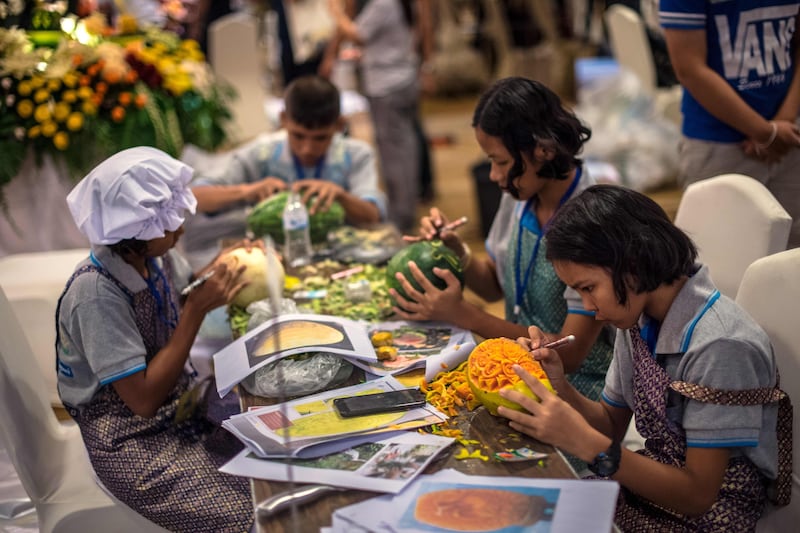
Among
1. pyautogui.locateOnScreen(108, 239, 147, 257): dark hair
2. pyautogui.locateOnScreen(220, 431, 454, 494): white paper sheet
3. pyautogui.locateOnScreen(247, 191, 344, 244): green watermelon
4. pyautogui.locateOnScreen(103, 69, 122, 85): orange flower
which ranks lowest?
pyautogui.locateOnScreen(220, 431, 454, 494): white paper sheet

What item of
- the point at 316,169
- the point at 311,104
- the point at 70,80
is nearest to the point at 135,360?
the point at 311,104

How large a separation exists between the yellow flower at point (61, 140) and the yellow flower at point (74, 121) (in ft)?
0.15

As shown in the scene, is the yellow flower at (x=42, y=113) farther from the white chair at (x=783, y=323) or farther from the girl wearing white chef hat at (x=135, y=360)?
the white chair at (x=783, y=323)

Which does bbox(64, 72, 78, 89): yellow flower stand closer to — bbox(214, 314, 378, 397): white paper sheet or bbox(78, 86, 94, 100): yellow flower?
bbox(78, 86, 94, 100): yellow flower

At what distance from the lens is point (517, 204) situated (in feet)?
8.09

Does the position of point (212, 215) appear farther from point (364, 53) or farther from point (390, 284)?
point (364, 53)

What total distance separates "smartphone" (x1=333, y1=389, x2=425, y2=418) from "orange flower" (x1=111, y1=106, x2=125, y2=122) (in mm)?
2423

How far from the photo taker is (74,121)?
361cm

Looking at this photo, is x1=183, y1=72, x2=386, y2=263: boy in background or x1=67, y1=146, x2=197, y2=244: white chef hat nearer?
x1=67, y1=146, x2=197, y2=244: white chef hat

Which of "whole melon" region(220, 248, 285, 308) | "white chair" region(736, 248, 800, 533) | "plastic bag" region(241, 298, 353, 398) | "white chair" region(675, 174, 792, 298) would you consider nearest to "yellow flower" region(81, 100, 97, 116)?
"whole melon" region(220, 248, 285, 308)

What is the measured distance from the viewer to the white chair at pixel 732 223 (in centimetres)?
212

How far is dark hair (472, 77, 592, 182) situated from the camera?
2.18 meters

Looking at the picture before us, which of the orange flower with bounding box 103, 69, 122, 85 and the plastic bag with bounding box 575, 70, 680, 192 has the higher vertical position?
the orange flower with bounding box 103, 69, 122, 85

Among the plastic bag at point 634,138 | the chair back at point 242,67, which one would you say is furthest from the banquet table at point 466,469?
the chair back at point 242,67
